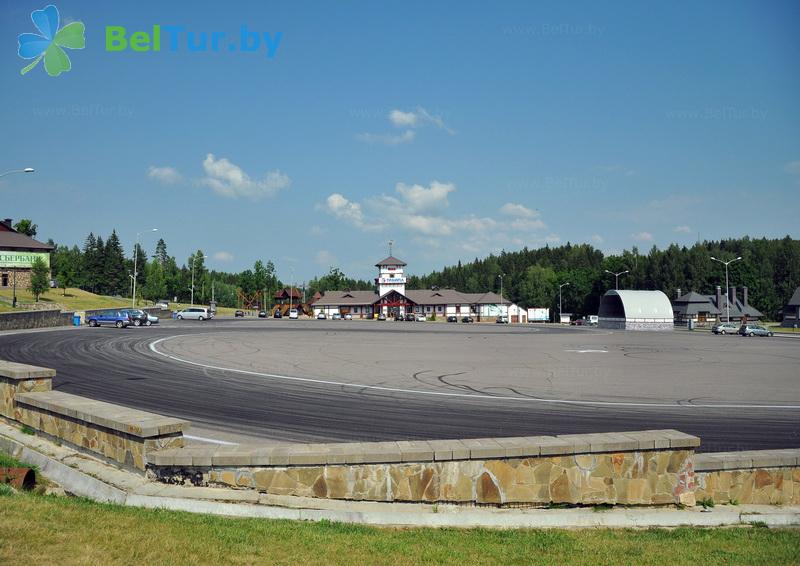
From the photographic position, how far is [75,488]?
8.38m

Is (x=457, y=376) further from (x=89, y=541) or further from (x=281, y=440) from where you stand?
(x=89, y=541)

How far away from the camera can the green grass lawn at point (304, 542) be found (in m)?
5.74

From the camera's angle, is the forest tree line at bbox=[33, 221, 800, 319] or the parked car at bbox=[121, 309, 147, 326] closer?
the parked car at bbox=[121, 309, 147, 326]

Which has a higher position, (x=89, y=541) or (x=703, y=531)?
(x=89, y=541)

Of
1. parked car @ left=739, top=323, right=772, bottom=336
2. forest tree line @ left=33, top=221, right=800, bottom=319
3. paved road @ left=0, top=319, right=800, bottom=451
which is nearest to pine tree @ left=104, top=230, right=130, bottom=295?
forest tree line @ left=33, top=221, right=800, bottom=319

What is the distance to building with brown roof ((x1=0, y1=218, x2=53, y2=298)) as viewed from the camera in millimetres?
96250

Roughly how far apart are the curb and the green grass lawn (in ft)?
0.91

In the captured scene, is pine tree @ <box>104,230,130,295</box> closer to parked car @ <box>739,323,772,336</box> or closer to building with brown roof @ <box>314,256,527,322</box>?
building with brown roof @ <box>314,256,527,322</box>

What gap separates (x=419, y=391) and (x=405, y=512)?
12692 mm

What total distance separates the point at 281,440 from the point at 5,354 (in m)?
25.2

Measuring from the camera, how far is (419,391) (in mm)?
20484

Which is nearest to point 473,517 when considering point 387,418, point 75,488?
point 75,488

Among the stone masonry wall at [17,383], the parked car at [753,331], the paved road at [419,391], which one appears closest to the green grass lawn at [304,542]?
the stone masonry wall at [17,383]

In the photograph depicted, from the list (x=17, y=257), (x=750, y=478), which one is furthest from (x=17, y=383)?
(x=17, y=257)
